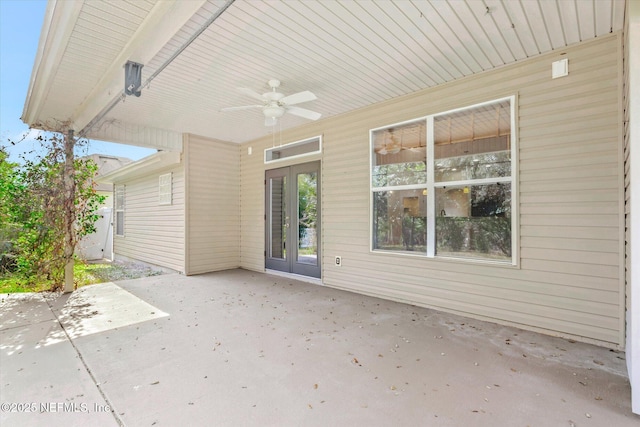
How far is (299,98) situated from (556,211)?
299 cm

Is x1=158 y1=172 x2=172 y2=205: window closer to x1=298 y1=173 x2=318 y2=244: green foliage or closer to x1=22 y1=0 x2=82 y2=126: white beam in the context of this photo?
x1=22 y1=0 x2=82 y2=126: white beam

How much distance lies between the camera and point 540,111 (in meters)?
3.29

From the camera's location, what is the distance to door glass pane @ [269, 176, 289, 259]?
6176 mm

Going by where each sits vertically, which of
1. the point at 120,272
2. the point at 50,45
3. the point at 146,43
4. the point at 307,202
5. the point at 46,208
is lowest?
the point at 120,272

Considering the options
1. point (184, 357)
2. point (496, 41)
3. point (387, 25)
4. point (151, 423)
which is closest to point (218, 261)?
point (184, 357)

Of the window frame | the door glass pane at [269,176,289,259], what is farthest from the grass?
the door glass pane at [269,176,289,259]

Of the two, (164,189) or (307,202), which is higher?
(164,189)

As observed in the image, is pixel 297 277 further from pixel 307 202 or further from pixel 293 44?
pixel 293 44

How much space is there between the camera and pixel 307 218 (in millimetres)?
5766

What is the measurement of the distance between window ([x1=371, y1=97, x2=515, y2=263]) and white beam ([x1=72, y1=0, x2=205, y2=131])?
3052 millimetres

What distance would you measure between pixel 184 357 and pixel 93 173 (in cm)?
403

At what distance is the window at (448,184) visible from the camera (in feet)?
11.7

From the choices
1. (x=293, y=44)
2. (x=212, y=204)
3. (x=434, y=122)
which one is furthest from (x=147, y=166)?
(x=434, y=122)

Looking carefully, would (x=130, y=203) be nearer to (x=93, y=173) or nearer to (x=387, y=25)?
(x=93, y=173)
